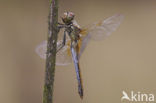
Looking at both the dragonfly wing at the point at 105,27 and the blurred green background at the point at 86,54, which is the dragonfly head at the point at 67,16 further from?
the blurred green background at the point at 86,54

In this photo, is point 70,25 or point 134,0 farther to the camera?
point 134,0

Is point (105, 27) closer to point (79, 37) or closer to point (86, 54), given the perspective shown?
point (79, 37)

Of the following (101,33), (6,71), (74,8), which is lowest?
(6,71)

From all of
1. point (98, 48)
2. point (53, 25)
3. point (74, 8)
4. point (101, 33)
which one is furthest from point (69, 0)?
point (53, 25)

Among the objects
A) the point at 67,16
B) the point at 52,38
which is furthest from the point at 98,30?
the point at 52,38

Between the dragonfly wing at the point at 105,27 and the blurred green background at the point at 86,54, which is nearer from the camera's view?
the dragonfly wing at the point at 105,27

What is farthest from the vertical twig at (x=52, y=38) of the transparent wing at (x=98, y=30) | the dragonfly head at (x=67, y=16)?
the transparent wing at (x=98, y=30)

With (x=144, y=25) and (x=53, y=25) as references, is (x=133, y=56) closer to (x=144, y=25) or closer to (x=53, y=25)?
(x=144, y=25)

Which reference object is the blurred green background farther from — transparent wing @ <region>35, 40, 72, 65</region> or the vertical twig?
the vertical twig
